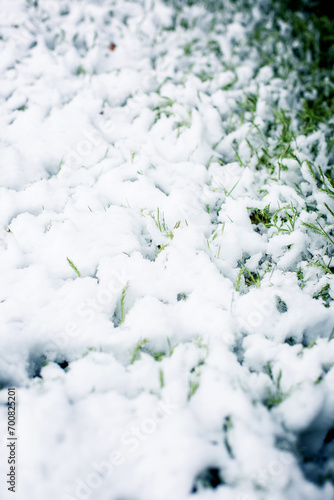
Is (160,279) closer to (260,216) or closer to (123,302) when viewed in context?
(123,302)

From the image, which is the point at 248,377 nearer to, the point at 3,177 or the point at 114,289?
the point at 114,289

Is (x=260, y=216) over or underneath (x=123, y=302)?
over

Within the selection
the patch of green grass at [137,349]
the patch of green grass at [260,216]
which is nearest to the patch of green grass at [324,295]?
the patch of green grass at [260,216]

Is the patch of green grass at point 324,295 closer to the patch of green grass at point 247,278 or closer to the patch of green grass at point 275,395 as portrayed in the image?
the patch of green grass at point 247,278

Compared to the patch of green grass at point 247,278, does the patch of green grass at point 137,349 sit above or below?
below

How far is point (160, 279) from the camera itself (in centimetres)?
136

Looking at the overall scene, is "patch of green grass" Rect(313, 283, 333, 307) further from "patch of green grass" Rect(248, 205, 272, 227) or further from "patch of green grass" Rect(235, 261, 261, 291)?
"patch of green grass" Rect(248, 205, 272, 227)

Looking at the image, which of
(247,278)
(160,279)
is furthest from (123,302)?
(247,278)

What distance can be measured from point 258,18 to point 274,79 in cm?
120

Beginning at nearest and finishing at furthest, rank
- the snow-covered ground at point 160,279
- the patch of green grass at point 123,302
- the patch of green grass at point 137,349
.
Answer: the snow-covered ground at point 160,279
the patch of green grass at point 137,349
the patch of green grass at point 123,302

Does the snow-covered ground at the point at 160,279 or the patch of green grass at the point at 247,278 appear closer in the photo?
the snow-covered ground at the point at 160,279

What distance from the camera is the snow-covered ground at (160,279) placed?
0.93m

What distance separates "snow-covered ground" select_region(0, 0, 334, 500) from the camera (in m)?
0.93

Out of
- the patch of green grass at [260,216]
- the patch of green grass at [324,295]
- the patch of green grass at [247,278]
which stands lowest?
the patch of green grass at [247,278]
